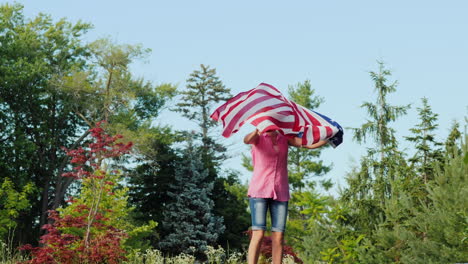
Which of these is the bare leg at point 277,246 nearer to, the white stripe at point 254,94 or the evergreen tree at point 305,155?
the white stripe at point 254,94

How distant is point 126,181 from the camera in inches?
1065

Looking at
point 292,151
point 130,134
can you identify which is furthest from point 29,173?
point 292,151

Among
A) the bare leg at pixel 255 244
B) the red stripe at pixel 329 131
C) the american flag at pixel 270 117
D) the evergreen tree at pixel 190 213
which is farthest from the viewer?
the evergreen tree at pixel 190 213

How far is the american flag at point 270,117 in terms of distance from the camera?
14.7 ft

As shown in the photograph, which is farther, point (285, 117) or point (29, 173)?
point (29, 173)

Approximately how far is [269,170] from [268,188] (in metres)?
0.16

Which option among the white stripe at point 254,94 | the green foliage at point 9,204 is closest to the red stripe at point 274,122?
the white stripe at point 254,94

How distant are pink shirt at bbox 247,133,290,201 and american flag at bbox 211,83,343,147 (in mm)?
155

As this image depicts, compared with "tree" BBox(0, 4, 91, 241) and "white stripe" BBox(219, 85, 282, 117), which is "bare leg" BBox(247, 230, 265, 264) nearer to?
"white stripe" BBox(219, 85, 282, 117)

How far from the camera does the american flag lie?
177 inches

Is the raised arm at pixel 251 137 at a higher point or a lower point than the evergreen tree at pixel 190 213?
lower

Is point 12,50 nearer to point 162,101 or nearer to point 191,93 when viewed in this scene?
point 162,101

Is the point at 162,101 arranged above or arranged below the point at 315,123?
above

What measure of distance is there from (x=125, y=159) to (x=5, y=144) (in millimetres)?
5649
